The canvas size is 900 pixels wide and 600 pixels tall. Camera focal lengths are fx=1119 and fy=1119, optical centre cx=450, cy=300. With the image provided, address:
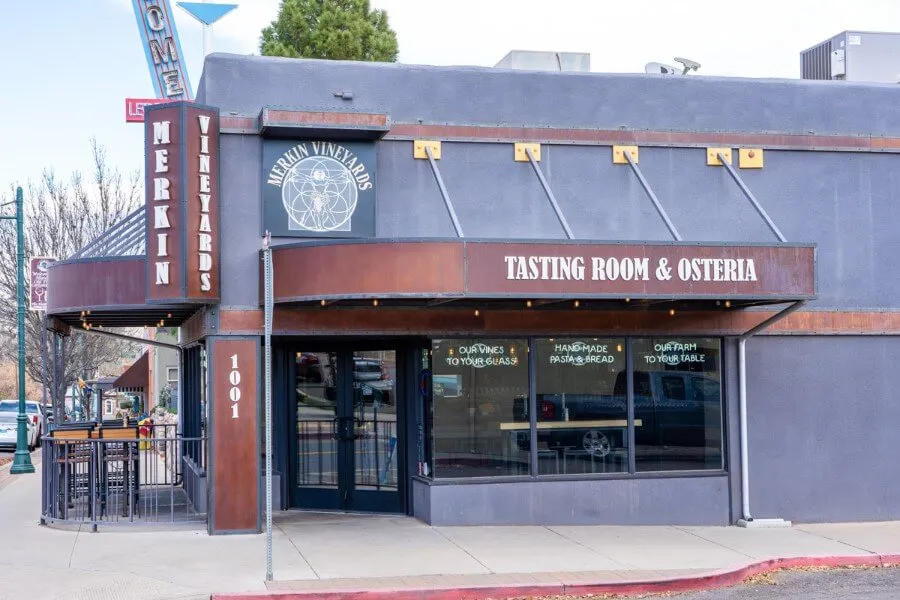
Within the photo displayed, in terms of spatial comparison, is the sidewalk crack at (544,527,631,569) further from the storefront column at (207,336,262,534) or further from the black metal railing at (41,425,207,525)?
the black metal railing at (41,425,207,525)

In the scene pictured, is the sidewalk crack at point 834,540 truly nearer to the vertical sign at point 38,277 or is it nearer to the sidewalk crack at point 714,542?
the sidewalk crack at point 714,542

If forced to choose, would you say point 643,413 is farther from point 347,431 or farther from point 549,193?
point 347,431

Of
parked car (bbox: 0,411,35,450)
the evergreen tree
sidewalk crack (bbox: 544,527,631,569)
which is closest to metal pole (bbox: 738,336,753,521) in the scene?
sidewalk crack (bbox: 544,527,631,569)

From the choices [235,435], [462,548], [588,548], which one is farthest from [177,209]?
[588,548]

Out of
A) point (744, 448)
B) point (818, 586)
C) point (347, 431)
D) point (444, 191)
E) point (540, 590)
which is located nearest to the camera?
point (540, 590)

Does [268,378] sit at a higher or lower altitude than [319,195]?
lower

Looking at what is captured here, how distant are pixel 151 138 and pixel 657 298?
6.21 m

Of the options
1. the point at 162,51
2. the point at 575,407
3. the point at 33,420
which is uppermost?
the point at 162,51

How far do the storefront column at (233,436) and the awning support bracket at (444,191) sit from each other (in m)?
2.84

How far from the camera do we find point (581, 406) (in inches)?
576

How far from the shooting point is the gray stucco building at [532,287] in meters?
13.1

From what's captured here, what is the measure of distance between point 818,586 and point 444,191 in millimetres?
6190

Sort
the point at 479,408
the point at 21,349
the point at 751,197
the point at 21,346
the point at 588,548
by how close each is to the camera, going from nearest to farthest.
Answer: the point at 588,548 → the point at 479,408 → the point at 751,197 → the point at 21,346 → the point at 21,349

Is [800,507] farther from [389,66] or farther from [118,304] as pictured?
[118,304]
